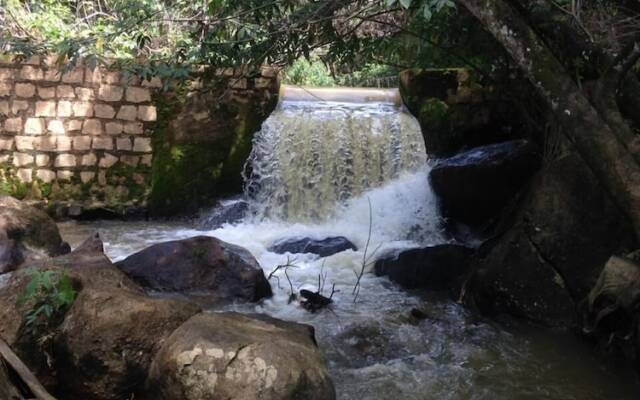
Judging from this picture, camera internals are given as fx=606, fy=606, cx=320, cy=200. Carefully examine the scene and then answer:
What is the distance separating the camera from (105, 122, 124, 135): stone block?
25.2 ft

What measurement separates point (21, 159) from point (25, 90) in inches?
33.4

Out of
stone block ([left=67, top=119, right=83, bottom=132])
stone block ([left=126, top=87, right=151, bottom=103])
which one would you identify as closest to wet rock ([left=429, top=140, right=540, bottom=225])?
stone block ([left=126, top=87, right=151, bottom=103])

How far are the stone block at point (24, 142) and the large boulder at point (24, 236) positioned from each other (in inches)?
82.9

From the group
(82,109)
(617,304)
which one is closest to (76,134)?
(82,109)

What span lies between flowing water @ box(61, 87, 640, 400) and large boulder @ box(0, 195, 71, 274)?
863 mm

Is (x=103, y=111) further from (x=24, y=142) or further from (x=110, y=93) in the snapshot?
(x=24, y=142)

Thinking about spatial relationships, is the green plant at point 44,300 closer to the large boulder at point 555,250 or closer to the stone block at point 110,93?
the large boulder at point 555,250

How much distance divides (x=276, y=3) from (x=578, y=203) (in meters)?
2.70

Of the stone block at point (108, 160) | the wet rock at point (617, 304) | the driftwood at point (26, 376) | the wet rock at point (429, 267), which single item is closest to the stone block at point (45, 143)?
the stone block at point (108, 160)

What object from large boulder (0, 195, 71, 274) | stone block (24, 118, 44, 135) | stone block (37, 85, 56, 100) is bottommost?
large boulder (0, 195, 71, 274)

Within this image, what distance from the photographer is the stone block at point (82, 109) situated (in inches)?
298

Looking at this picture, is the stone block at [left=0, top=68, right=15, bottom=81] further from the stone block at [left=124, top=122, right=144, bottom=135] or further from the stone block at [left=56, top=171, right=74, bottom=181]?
the stone block at [left=124, top=122, right=144, bottom=135]

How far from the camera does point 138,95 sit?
7648 mm

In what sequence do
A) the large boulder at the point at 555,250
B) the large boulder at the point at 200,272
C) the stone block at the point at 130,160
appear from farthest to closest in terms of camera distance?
the stone block at the point at 130,160, the large boulder at the point at 200,272, the large boulder at the point at 555,250
